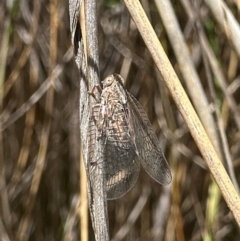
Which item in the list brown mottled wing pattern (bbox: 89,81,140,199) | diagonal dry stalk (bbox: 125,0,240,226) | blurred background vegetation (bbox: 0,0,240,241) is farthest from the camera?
blurred background vegetation (bbox: 0,0,240,241)

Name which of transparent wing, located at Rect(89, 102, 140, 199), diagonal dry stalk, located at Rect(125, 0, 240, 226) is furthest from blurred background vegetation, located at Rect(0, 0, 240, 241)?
diagonal dry stalk, located at Rect(125, 0, 240, 226)

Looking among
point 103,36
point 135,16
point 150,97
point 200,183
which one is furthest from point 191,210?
point 135,16

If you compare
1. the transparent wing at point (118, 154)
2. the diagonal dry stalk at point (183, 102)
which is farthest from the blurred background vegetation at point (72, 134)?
the diagonal dry stalk at point (183, 102)

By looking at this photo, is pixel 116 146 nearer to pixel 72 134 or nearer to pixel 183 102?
pixel 183 102

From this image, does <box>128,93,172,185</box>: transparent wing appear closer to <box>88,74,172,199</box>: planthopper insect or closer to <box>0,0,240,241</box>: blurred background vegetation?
<box>88,74,172,199</box>: planthopper insect

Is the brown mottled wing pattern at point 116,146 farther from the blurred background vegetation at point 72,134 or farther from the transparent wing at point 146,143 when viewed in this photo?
the blurred background vegetation at point 72,134
